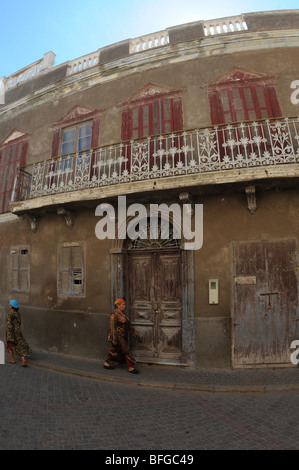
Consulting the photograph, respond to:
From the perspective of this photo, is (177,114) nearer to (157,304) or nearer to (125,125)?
(125,125)

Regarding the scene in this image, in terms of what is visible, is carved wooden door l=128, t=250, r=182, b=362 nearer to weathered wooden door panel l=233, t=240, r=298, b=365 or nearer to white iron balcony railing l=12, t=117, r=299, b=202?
weathered wooden door panel l=233, t=240, r=298, b=365

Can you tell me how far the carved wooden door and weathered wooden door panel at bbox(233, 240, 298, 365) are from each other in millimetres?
1435

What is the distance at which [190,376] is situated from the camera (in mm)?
5527

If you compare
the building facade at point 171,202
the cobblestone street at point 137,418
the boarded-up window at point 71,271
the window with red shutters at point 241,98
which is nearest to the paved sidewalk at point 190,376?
the cobblestone street at point 137,418

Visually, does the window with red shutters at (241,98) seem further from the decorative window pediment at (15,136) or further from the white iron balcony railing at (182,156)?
the decorative window pediment at (15,136)

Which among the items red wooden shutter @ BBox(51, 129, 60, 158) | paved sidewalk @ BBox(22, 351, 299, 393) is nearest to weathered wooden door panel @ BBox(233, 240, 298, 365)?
paved sidewalk @ BBox(22, 351, 299, 393)

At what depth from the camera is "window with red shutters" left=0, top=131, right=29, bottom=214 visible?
9.19 m

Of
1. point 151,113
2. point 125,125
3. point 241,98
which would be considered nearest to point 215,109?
point 241,98

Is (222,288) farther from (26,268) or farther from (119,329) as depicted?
(26,268)

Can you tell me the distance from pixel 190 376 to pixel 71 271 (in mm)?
4240

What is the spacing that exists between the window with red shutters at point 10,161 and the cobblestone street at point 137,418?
6.39m

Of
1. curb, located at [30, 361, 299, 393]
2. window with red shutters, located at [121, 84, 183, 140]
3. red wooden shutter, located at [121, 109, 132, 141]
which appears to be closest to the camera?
curb, located at [30, 361, 299, 393]

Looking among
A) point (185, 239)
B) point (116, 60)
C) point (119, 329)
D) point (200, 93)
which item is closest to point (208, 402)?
point (119, 329)

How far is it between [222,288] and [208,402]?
7.89 ft
